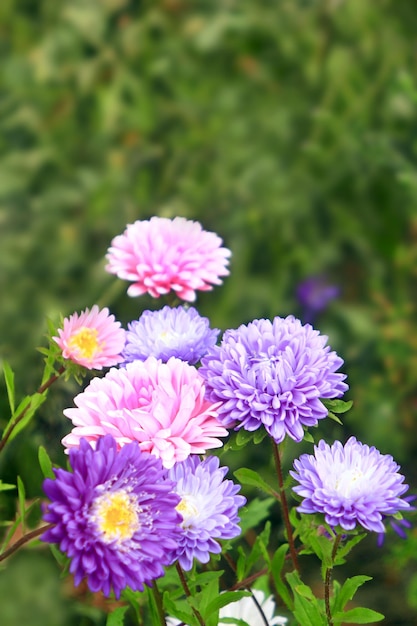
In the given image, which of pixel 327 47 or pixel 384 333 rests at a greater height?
pixel 327 47

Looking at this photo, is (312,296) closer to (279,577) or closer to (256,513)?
(256,513)

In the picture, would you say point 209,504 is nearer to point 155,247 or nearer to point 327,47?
point 155,247

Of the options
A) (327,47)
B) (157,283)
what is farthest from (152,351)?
(327,47)

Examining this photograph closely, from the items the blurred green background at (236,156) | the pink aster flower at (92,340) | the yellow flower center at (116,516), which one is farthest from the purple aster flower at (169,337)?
the blurred green background at (236,156)

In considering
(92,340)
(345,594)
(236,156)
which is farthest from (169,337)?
(236,156)

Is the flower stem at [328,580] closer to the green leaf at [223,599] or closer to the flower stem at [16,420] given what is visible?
the green leaf at [223,599]

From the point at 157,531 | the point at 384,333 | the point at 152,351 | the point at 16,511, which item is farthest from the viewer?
the point at 384,333
